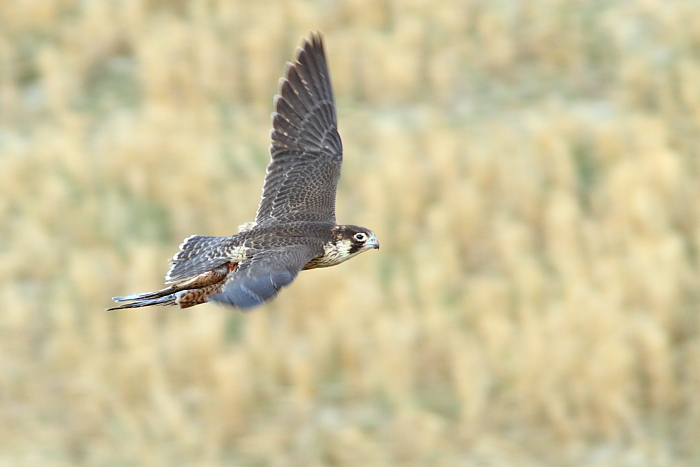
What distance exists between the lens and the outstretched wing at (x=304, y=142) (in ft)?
23.0

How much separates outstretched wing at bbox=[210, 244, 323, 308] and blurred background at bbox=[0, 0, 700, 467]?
12.0 feet

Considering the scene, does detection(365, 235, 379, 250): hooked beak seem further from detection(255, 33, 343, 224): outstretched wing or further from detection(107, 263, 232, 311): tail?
detection(107, 263, 232, 311): tail

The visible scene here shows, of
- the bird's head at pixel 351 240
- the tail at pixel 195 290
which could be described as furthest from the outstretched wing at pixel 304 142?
the tail at pixel 195 290

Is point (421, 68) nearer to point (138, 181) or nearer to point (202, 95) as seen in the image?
point (202, 95)

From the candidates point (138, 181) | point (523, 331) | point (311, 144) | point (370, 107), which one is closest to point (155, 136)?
point (138, 181)

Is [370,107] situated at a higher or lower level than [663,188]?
higher

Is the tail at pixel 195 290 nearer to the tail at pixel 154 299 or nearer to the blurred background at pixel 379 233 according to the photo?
the tail at pixel 154 299

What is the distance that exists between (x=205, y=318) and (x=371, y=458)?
6.76ft

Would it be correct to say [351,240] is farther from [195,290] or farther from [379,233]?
[379,233]

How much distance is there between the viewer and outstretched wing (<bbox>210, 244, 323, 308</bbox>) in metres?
5.16

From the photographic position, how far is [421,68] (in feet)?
45.7

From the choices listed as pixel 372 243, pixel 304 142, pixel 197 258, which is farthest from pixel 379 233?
pixel 197 258

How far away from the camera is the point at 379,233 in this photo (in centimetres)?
1124

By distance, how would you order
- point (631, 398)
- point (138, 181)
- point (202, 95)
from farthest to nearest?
1. point (202, 95)
2. point (138, 181)
3. point (631, 398)
